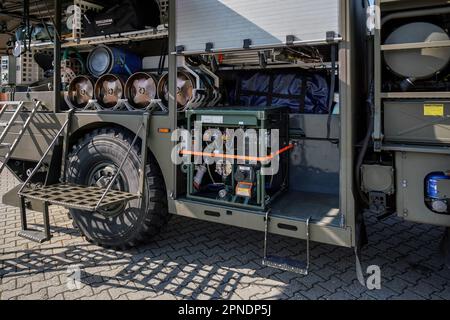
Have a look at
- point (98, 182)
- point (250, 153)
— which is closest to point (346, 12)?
point (250, 153)

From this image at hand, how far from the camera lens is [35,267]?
314cm

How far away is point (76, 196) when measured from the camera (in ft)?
10.7

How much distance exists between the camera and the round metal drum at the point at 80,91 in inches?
157

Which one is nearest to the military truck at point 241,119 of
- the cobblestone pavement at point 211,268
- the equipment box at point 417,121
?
the equipment box at point 417,121

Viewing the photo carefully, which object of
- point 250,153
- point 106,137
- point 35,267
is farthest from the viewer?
point 106,137

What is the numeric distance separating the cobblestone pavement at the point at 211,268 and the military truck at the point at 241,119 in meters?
0.23

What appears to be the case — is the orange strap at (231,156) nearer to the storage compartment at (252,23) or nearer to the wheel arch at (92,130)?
the wheel arch at (92,130)

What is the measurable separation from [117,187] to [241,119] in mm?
1425

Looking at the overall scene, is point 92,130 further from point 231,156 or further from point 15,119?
point 231,156

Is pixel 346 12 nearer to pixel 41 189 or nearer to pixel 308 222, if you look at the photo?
pixel 308 222

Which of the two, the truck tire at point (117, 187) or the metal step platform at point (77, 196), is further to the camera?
the truck tire at point (117, 187)

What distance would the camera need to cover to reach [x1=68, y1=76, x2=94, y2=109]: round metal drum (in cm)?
399

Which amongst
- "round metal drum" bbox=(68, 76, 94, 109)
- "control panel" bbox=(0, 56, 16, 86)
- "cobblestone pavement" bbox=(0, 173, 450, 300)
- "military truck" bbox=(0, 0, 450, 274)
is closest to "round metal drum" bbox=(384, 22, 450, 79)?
"military truck" bbox=(0, 0, 450, 274)
